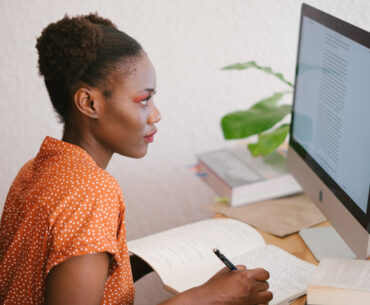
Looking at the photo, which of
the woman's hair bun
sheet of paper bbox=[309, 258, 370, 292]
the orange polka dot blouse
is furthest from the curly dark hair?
sheet of paper bbox=[309, 258, 370, 292]

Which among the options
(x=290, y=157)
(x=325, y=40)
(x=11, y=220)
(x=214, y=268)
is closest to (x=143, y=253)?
(x=214, y=268)

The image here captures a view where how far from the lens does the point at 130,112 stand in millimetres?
914

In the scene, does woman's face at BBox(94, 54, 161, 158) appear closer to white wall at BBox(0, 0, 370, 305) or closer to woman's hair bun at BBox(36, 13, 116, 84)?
woman's hair bun at BBox(36, 13, 116, 84)

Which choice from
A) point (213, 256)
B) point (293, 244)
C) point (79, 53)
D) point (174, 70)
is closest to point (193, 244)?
point (213, 256)

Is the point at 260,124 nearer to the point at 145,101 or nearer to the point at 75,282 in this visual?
the point at 145,101

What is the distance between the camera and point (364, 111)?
868 millimetres

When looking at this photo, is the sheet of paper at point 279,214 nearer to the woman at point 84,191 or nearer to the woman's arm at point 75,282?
the woman at point 84,191

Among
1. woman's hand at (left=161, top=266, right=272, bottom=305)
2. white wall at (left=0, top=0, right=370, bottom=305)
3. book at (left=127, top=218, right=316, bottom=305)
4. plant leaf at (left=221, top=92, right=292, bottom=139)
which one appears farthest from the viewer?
white wall at (left=0, top=0, right=370, bottom=305)

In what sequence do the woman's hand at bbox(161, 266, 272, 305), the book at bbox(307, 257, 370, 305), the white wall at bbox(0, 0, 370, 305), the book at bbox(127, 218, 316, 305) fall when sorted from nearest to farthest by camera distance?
the book at bbox(307, 257, 370, 305) → the woman's hand at bbox(161, 266, 272, 305) → the book at bbox(127, 218, 316, 305) → the white wall at bbox(0, 0, 370, 305)

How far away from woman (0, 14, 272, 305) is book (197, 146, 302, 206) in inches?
14.7

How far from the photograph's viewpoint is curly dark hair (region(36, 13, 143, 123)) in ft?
2.85

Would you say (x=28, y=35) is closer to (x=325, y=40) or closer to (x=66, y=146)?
(x=66, y=146)

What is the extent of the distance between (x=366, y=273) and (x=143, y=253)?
45 cm

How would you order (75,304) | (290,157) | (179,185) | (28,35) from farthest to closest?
(179,185) < (28,35) < (290,157) < (75,304)
